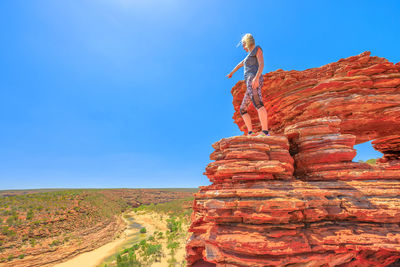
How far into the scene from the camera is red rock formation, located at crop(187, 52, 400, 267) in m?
4.29

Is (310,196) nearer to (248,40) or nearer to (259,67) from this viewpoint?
(259,67)

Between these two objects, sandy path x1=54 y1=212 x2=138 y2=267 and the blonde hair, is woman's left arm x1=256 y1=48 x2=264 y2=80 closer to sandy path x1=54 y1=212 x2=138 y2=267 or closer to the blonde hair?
the blonde hair

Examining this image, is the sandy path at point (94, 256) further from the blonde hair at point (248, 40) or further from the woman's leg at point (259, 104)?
the blonde hair at point (248, 40)

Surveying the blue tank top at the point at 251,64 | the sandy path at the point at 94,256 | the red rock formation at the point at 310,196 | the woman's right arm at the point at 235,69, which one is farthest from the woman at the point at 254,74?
the sandy path at the point at 94,256

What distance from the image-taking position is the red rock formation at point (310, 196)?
169 inches

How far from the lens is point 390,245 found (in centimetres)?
401

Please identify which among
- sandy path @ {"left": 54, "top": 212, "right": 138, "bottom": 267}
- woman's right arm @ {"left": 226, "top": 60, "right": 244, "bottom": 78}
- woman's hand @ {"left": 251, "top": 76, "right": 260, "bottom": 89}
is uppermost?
woman's right arm @ {"left": 226, "top": 60, "right": 244, "bottom": 78}

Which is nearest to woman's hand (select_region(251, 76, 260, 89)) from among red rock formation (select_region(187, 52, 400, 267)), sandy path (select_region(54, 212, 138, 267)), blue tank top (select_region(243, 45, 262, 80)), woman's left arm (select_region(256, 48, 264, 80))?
woman's left arm (select_region(256, 48, 264, 80))

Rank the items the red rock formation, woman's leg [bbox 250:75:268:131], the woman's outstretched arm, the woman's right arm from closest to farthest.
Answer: the red rock formation < the woman's outstretched arm < woman's leg [bbox 250:75:268:131] < the woman's right arm

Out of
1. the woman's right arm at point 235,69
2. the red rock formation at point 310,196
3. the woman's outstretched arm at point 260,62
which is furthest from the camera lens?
the woman's right arm at point 235,69

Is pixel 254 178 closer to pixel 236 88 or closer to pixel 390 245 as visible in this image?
pixel 390 245

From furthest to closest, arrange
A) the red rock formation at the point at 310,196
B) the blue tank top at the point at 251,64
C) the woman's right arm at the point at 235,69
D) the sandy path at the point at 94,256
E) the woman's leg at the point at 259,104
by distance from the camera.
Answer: the sandy path at the point at 94,256, the woman's right arm at the point at 235,69, the blue tank top at the point at 251,64, the woman's leg at the point at 259,104, the red rock formation at the point at 310,196

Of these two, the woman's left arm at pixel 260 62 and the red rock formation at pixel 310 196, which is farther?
the woman's left arm at pixel 260 62

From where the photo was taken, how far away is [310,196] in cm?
477
